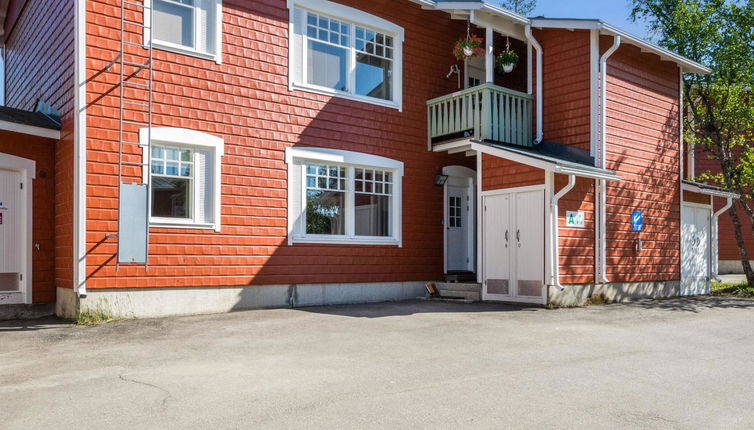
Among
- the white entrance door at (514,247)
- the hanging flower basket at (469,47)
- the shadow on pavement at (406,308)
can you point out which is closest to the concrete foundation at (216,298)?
the shadow on pavement at (406,308)

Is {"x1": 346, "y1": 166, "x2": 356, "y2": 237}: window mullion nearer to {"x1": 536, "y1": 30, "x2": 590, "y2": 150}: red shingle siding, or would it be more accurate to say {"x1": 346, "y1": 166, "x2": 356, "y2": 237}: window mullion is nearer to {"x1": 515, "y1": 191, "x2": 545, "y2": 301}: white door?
{"x1": 515, "y1": 191, "x2": 545, "y2": 301}: white door

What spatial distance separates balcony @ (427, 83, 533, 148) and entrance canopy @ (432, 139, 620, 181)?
216 mm

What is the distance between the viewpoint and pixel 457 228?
47.4 ft

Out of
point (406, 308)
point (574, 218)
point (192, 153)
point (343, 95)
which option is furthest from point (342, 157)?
point (574, 218)

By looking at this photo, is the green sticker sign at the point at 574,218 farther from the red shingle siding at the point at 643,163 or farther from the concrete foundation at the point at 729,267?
the concrete foundation at the point at 729,267

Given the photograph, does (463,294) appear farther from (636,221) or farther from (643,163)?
(643,163)

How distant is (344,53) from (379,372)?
8.05 meters

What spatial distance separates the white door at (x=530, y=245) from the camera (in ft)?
38.4

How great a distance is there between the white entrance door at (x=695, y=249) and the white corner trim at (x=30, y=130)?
537 inches

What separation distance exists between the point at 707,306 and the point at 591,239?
107 inches

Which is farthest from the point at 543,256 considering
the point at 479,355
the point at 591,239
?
the point at 479,355

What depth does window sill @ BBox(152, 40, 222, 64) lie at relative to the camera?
1019 cm

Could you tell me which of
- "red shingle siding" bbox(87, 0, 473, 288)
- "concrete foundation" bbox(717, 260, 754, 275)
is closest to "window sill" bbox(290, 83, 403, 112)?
"red shingle siding" bbox(87, 0, 473, 288)

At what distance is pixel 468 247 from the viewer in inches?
575
